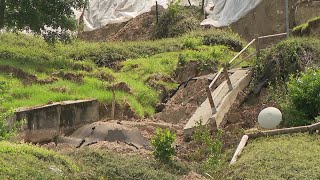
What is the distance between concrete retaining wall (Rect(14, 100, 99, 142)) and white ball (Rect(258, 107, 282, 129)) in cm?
Answer: 547

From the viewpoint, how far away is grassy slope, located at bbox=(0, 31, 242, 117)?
58.2ft

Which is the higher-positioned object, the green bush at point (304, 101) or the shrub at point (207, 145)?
the green bush at point (304, 101)

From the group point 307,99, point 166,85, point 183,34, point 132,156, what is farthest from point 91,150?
point 183,34

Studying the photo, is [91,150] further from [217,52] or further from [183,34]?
[183,34]

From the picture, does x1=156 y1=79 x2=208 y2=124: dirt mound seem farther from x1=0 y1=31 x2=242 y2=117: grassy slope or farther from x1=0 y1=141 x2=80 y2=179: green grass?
x1=0 y1=141 x2=80 y2=179: green grass

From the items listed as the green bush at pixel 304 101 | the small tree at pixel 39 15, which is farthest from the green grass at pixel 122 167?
the small tree at pixel 39 15

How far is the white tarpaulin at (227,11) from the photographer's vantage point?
1054 inches

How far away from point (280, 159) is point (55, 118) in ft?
22.9

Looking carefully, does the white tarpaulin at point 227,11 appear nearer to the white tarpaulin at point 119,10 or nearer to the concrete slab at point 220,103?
the white tarpaulin at point 119,10

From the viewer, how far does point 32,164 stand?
11016 millimetres

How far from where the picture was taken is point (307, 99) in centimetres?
1337

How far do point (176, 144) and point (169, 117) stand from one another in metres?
3.13

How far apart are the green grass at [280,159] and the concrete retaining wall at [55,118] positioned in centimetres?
562

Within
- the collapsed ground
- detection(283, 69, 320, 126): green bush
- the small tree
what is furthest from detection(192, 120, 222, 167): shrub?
the small tree
